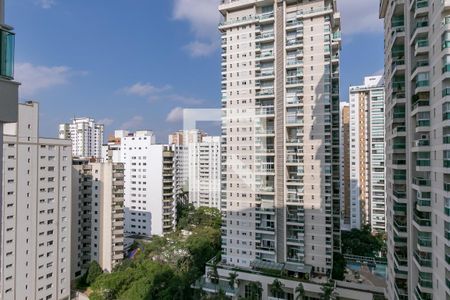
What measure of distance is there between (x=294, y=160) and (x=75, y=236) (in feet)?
33.6

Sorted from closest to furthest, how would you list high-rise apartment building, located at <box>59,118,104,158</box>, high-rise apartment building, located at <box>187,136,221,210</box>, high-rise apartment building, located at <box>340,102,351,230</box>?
high-rise apartment building, located at <box>340,102,351,230</box>
high-rise apartment building, located at <box>187,136,221,210</box>
high-rise apartment building, located at <box>59,118,104,158</box>

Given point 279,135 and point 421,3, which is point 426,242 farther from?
point 279,135

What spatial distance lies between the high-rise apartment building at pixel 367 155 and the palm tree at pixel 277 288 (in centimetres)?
1017

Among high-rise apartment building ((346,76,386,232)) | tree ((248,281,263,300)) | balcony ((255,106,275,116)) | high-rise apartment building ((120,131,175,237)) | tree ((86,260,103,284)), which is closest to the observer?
tree ((248,281,263,300))

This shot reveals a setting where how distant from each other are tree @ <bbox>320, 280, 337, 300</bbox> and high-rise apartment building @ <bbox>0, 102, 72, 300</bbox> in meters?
9.68

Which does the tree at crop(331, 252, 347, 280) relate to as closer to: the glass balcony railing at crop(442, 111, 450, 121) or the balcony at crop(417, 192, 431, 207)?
the balcony at crop(417, 192, 431, 207)

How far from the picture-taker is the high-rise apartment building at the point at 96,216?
43.3 feet

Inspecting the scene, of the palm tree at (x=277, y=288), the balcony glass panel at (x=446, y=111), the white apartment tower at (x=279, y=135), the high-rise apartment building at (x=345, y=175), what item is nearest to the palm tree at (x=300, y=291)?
the palm tree at (x=277, y=288)

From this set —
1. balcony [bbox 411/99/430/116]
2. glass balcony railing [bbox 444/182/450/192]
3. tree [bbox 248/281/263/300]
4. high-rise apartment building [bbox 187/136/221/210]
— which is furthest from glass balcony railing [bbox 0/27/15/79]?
high-rise apartment building [bbox 187/136/221/210]

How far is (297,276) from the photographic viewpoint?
33.4ft

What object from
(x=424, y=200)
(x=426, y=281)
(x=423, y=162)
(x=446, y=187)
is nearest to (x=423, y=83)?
(x=423, y=162)

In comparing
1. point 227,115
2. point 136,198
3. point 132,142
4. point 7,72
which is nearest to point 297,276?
point 227,115

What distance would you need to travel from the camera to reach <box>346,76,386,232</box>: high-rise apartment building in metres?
16.8

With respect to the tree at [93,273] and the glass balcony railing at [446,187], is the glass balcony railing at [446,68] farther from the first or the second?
the tree at [93,273]
